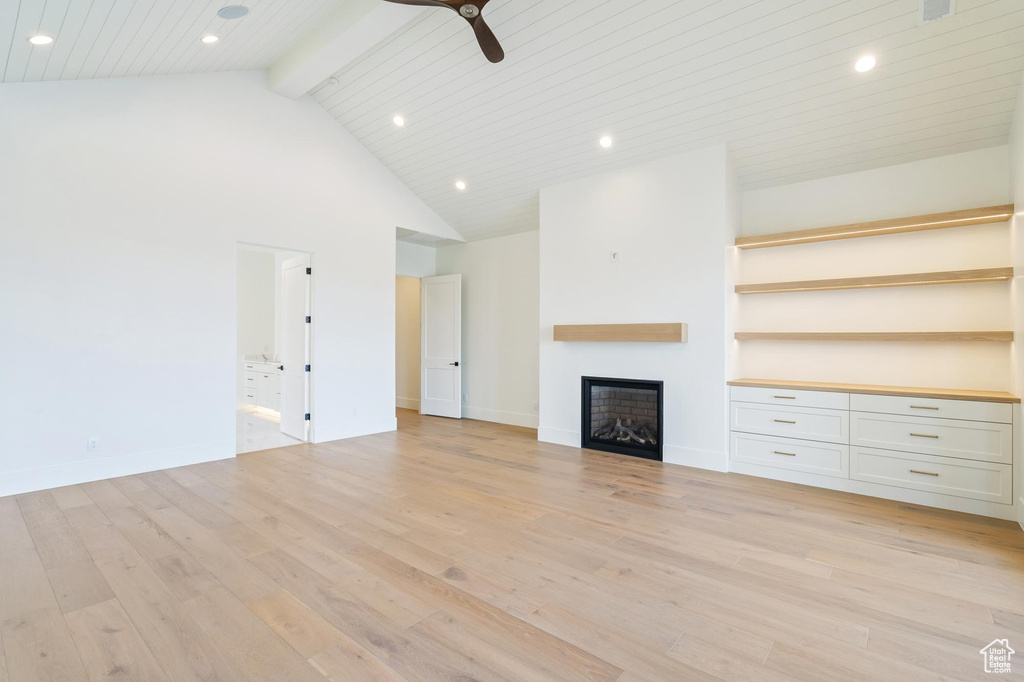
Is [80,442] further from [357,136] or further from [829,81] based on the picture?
[829,81]

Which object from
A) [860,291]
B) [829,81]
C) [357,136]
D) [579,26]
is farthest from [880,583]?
[357,136]

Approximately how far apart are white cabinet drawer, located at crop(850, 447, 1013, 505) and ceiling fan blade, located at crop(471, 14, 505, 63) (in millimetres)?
3975

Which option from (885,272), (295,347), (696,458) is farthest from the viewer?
(295,347)

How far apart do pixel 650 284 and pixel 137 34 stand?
4562mm

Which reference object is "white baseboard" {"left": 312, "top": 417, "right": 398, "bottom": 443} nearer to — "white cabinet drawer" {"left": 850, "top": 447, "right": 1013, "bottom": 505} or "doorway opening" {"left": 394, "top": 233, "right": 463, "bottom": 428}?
"doorway opening" {"left": 394, "top": 233, "right": 463, "bottom": 428}

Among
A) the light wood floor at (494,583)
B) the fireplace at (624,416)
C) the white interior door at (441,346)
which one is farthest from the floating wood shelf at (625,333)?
the white interior door at (441,346)

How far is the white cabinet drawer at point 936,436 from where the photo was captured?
3.30 m

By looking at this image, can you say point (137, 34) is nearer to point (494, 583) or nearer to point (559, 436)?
point (494, 583)

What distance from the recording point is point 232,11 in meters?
3.51

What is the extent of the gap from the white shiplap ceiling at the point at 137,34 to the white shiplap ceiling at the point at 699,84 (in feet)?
2.71

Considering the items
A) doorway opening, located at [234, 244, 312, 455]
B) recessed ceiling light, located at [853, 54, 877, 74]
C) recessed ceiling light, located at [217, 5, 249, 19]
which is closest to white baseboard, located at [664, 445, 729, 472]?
recessed ceiling light, located at [853, 54, 877, 74]

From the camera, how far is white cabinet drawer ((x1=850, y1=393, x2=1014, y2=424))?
3299 mm

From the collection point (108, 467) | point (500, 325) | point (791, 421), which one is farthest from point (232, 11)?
point (791, 421)

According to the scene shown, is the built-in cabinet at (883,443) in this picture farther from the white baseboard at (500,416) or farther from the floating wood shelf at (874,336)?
the white baseboard at (500,416)
